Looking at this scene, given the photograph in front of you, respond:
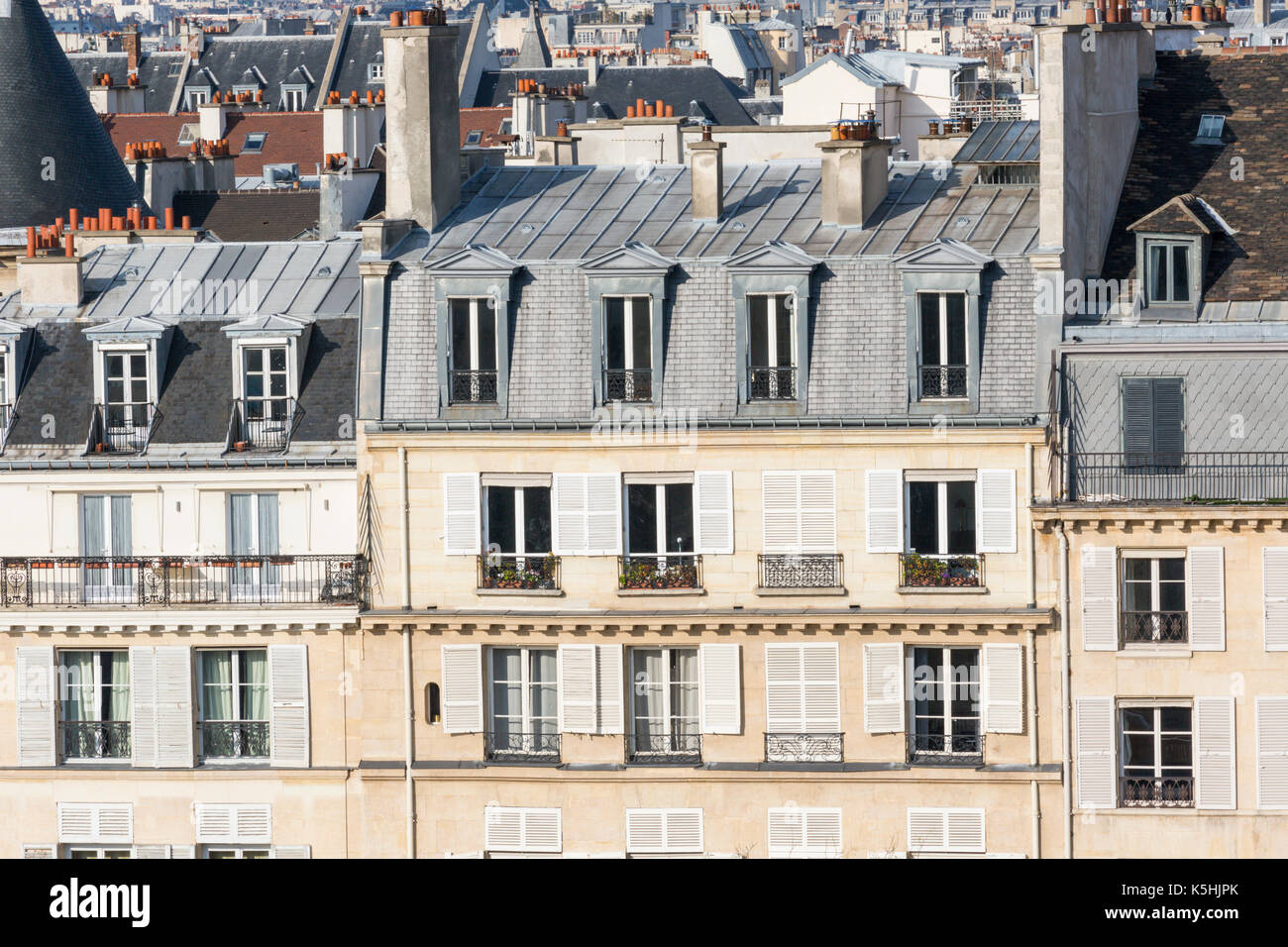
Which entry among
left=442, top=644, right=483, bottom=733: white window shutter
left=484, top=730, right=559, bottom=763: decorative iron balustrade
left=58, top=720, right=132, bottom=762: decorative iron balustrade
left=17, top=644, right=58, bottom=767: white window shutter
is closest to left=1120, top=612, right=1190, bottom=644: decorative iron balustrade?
left=484, top=730, right=559, bottom=763: decorative iron balustrade

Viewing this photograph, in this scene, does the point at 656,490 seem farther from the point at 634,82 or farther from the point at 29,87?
the point at 634,82

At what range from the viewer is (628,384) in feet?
120

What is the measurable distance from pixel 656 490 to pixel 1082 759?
753 centimetres

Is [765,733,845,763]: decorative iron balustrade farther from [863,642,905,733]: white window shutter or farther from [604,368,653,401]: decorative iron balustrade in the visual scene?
[604,368,653,401]: decorative iron balustrade

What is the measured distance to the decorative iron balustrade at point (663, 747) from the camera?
119 feet

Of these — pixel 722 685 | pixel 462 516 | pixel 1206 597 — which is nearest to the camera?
pixel 1206 597

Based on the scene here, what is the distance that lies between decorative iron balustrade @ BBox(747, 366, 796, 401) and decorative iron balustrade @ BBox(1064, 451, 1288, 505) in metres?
4.29

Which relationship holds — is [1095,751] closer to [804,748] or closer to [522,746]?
[804,748]

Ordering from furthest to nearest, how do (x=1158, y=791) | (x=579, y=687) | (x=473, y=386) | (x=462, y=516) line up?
1. (x=473, y=386)
2. (x=462, y=516)
3. (x=579, y=687)
4. (x=1158, y=791)

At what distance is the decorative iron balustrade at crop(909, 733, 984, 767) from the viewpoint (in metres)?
35.5

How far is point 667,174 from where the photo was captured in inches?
1606

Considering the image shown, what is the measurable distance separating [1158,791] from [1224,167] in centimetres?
1074

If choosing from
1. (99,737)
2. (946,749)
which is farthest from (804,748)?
(99,737)

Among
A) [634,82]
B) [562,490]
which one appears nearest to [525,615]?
[562,490]
